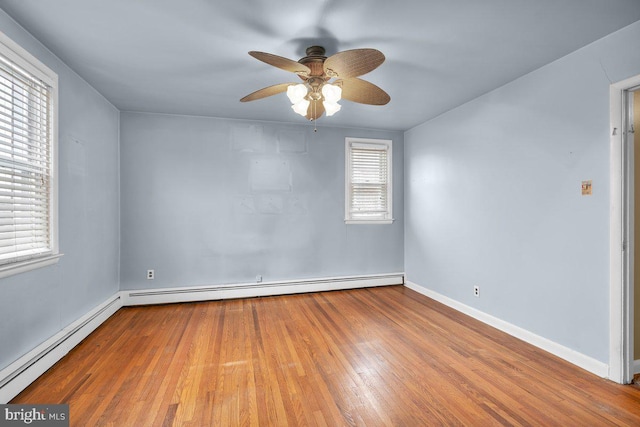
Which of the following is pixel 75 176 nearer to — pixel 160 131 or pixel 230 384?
pixel 160 131

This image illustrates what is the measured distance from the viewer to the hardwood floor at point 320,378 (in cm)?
180

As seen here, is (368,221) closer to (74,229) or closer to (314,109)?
(314,109)

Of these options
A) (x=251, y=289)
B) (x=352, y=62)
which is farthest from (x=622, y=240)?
(x=251, y=289)

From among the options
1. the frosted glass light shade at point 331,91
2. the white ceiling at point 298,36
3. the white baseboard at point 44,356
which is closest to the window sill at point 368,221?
the white ceiling at point 298,36

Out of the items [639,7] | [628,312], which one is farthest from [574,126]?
[628,312]

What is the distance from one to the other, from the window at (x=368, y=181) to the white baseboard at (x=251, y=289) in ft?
3.09

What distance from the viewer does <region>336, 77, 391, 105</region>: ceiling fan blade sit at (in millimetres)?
2207

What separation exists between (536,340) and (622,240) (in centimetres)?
115

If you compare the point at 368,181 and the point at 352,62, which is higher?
the point at 352,62

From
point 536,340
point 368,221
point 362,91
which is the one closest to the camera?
point 362,91

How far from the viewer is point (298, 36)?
7.04ft

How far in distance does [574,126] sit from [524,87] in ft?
2.10

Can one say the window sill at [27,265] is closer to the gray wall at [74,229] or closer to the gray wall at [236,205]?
the gray wall at [74,229]

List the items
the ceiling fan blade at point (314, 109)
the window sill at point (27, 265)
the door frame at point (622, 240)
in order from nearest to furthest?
1. the window sill at point (27, 265)
2. the door frame at point (622, 240)
3. the ceiling fan blade at point (314, 109)
